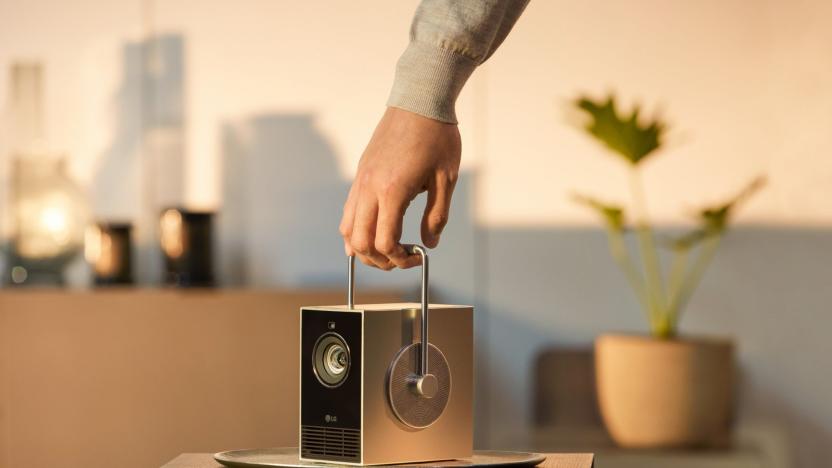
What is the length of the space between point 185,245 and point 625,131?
1.10 m

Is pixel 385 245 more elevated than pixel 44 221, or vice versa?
pixel 44 221

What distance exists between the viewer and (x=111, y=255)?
3.02 m

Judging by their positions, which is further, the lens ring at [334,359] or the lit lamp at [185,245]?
the lit lamp at [185,245]

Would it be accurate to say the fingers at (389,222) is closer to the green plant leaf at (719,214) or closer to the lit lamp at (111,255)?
the green plant leaf at (719,214)

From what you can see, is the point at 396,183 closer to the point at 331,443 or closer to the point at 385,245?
the point at 385,245

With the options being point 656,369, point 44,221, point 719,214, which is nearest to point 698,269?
point 719,214

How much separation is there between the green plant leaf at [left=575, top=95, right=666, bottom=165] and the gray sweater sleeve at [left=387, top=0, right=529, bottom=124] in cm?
149

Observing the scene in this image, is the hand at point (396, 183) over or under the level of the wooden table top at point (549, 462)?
over

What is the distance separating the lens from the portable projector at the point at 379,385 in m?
1.13

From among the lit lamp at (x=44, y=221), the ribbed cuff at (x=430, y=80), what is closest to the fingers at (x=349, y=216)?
the ribbed cuff at (x=430, y=80)

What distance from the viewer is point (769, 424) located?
3.05 metres

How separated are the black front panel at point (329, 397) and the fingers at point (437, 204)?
141 millimetres

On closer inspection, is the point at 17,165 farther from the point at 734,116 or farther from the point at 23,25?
the point at 734,116

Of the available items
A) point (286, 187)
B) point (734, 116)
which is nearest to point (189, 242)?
point (286, 187)
